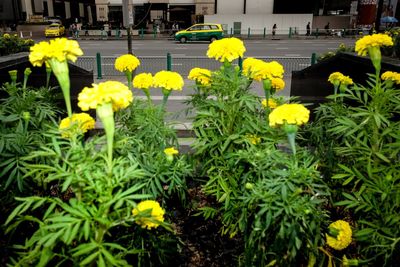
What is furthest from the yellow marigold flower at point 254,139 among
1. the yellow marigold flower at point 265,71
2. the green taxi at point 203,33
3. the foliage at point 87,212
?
the green taxi at point 203,33

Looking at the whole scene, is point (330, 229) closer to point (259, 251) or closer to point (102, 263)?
point (259, 251)

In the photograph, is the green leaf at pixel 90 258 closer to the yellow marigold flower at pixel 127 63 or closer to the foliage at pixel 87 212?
the foliage at pixel 87 212

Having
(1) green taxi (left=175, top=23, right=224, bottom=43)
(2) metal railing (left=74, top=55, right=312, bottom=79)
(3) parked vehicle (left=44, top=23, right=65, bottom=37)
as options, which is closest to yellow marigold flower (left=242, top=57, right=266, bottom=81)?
(2) metal railing (left=74, top=55, right=312, bottom=79)

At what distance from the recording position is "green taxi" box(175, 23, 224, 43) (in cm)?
2503

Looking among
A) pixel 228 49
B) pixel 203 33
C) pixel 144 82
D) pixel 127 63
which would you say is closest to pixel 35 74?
pixel 127 63

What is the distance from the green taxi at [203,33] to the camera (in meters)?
25.0

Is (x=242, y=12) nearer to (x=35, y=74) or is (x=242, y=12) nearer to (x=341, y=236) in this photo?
(x=35, y=74)

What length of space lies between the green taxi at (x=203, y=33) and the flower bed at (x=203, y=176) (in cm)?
2295

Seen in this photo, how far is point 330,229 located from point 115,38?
29.9 meters

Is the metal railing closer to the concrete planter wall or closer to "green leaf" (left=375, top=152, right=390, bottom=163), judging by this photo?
the concrete planter wall

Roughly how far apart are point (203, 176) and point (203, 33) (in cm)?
2359

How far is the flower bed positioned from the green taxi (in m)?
22.9

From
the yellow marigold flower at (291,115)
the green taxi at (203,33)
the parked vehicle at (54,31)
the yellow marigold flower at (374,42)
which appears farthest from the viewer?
the parked vehicle at (54,31)

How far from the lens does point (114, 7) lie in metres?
37.1
